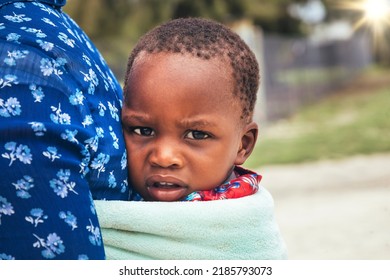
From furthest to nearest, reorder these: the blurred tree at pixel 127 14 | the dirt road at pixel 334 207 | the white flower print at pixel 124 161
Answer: the blurred tree at pixel 127 14, the dirt road at pixel 334 207, the white flower print at pixel 124 161

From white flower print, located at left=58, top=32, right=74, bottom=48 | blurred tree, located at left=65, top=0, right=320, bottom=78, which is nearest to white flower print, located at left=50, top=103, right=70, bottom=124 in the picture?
white flower print, located at left=58, top=32, right=74, bottom=48

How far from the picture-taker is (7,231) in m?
1.35

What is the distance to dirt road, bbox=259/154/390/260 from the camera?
183 inches

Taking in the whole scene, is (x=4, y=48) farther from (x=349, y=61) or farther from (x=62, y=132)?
(x=349, y=61)

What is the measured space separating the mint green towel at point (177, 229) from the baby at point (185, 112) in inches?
5.0

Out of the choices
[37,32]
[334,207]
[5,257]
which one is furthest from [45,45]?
[334,207]

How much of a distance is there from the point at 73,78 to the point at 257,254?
2.39 feet

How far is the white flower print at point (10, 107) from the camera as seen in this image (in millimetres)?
1347

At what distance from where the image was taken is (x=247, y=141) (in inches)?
80.4

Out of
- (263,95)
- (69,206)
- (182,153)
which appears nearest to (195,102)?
(182,153)

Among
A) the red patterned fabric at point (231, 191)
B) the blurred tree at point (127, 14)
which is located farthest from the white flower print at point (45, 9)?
the blurred tree at point (127, 14)

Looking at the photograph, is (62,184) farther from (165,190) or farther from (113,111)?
(165,190)

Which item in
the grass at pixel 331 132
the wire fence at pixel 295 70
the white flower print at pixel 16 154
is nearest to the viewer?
the white flower print at pixel 16 154

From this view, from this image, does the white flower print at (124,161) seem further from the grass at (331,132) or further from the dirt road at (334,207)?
the grass at (331,132)
